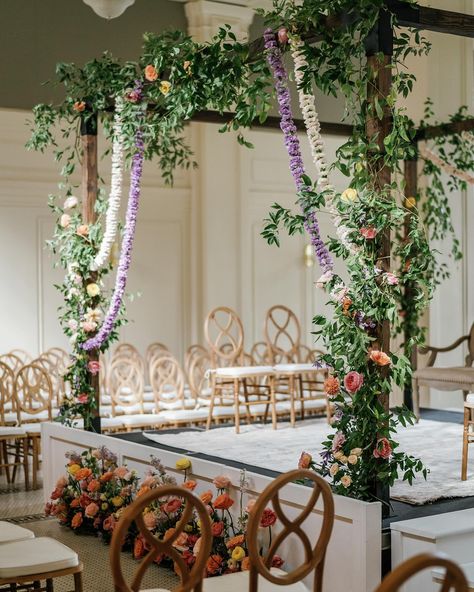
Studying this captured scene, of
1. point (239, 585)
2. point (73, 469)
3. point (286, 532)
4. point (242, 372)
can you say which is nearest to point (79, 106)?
point (242, 372)

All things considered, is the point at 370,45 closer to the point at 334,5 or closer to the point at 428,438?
the point at 334,5

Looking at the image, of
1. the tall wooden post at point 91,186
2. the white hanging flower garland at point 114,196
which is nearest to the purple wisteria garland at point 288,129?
the white hanging flower garland at point 114,196

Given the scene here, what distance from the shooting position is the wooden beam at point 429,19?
183 inches

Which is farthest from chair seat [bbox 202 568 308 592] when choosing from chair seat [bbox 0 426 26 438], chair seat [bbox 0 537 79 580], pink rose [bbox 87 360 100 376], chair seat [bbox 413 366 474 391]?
chair seat [bbox 0 426 26 438]

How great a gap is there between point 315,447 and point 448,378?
1.13 meters

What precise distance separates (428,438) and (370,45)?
3.29m

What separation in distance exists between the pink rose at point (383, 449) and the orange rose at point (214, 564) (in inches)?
40.6

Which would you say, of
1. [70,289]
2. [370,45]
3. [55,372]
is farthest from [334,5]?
[55,372]

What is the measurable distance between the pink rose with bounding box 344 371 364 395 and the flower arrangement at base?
1.91m

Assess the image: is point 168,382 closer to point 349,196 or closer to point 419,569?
point 349,196

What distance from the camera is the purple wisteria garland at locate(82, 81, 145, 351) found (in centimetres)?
664

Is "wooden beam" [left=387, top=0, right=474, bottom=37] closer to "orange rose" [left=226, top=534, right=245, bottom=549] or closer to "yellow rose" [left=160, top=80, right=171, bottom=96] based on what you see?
"yellow rose" [left=160, top=80, right=171, bottom=96]

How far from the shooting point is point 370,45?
4531 mm

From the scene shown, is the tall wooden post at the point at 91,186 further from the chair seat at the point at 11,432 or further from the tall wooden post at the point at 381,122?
the tall wooden post at the point at 381,122
